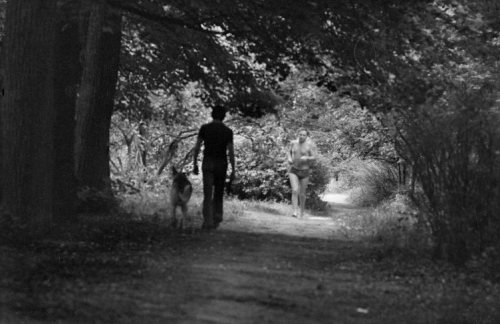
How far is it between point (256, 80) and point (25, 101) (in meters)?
7.01

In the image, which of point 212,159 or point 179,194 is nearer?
point 212,159

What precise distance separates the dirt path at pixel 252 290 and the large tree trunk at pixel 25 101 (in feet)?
4.70

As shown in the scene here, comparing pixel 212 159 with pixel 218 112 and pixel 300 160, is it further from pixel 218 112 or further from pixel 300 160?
pixel 300 160

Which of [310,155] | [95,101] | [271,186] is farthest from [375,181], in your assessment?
[95,101]

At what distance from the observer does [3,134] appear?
11367 mm

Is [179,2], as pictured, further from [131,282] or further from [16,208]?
[131,282]

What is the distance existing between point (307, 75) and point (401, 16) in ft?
12.2

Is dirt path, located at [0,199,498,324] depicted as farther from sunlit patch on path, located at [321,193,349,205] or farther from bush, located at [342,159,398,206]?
sunlit patch on path, located at [321,193,349,205]

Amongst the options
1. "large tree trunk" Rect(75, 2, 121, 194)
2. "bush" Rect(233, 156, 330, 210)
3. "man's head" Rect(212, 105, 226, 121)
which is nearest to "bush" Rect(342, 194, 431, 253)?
"man's head" Rect(212, 105, 226, 121)

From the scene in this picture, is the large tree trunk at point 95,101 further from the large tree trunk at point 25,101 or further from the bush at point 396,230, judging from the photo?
the bush at point 396,230

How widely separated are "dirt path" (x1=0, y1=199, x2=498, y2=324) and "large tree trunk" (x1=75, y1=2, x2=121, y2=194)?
13.5ft

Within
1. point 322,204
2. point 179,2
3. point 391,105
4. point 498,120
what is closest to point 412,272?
point 498,120

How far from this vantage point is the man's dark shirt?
46.9 ft

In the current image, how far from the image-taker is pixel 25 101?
11.3 m
